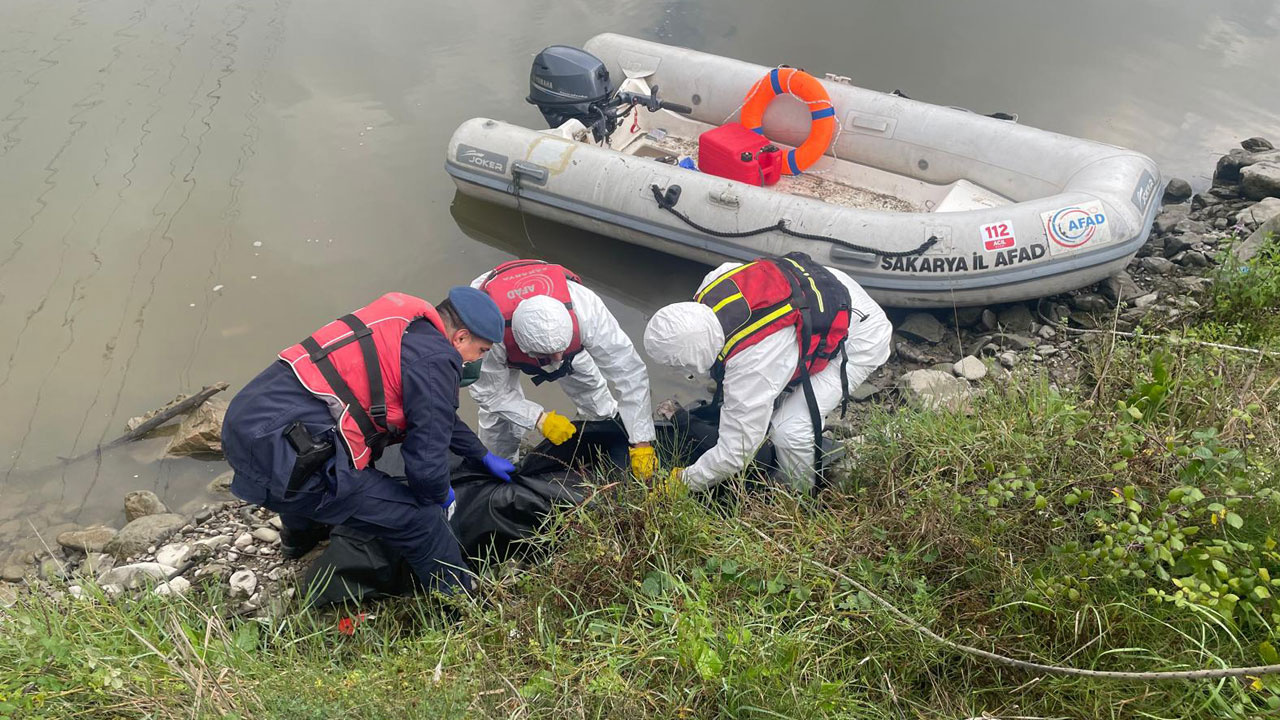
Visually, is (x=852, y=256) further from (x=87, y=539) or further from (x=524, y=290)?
(x=87, y=539)

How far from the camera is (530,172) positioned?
16.6ft

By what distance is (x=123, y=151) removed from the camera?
20.4 feet

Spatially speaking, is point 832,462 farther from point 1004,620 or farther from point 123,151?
point 123,151

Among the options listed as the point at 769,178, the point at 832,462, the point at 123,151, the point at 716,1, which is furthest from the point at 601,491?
the point at 716,1

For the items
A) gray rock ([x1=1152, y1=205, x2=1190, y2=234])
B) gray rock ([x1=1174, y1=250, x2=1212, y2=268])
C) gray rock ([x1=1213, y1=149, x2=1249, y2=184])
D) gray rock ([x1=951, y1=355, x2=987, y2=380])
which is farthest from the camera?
gray rock ([x1=1213, y1=149, x2=1249, y2=184])

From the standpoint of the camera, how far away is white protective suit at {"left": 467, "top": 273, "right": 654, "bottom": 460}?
3.25 metres

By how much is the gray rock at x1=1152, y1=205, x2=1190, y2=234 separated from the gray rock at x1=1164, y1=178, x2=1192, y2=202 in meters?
0.19

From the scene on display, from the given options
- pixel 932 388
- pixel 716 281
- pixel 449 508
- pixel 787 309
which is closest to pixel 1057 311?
pixel 932 388

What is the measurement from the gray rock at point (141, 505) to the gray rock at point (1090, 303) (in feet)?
15.7

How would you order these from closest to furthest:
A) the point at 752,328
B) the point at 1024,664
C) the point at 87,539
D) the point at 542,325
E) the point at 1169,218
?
the point at 1024,664 → the point at 752,328 → the point at 542,325 → the point at 87,539 → the point at 1169,218

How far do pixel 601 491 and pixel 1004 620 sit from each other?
1.21 meters

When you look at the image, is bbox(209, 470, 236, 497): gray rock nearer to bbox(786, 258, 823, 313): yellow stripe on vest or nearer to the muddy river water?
the muddy river water

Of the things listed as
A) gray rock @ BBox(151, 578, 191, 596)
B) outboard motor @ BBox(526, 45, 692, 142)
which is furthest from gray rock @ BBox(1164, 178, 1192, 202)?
gray rock @ BBox(151, 578, 191, 596)

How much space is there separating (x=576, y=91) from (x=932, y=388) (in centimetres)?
306
